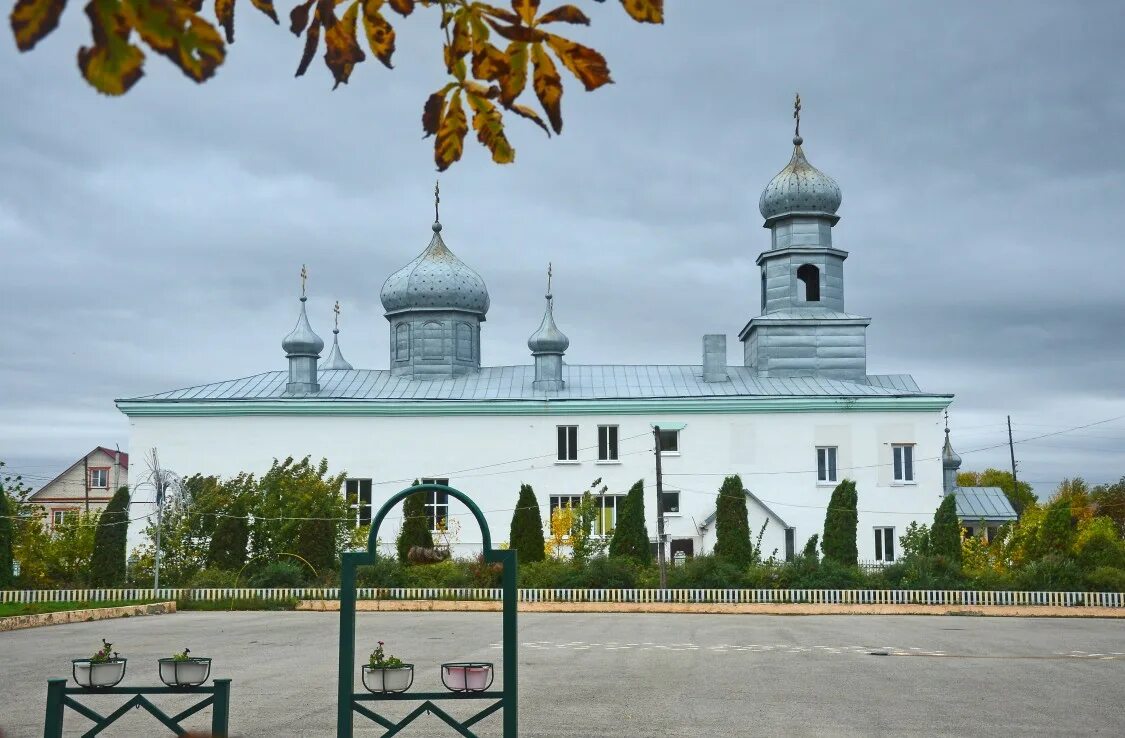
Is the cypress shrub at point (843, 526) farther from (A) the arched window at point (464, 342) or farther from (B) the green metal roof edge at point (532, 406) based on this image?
(A) the arched window at point (464, 342)

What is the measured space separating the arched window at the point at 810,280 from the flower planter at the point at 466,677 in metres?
42.0

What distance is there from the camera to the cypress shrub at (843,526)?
39438mm

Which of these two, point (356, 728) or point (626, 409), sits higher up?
point (626, 409)

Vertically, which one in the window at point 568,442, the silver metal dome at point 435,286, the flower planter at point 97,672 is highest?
the silver metal dome at point 435,286

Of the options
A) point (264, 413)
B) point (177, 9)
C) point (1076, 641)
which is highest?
point (264, 413)

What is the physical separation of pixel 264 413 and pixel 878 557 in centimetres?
2300

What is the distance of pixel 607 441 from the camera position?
4491cm

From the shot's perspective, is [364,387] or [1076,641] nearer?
[1076,641]

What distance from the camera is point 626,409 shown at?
4488 centimetres

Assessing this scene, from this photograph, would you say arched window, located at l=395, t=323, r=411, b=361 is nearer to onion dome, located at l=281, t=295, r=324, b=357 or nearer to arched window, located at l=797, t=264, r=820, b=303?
onion dome, located at l=281, t=295, r=324, b=357

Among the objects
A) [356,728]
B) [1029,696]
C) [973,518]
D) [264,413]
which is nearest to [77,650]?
[356,728]

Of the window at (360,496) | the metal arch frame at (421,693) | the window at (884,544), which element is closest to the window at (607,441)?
the window at (360,496)

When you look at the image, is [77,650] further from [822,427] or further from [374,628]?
[822,427]

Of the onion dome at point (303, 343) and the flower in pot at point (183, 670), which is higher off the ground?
the onion dome at point (303, 343)
